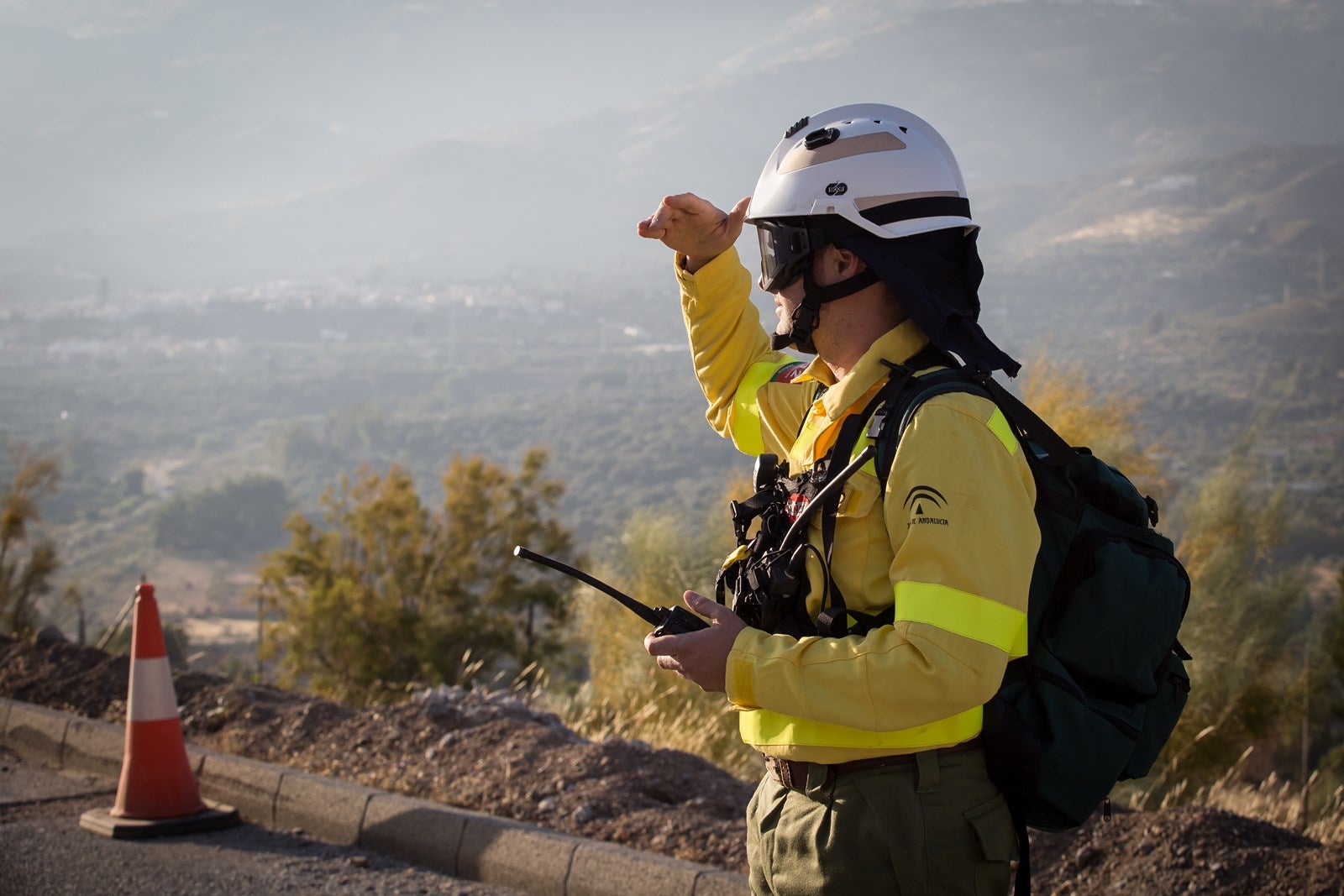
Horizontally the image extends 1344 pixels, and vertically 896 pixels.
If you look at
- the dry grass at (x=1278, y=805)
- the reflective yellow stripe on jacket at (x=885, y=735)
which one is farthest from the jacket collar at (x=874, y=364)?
the dry grass at (x=1278, y=805)

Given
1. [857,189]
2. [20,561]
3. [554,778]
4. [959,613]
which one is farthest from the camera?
[20,561]

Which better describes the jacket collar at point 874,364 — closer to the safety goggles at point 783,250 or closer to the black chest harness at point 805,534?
the black chest harness at point 805,534

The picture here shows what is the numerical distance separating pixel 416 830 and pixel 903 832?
3.64 metres

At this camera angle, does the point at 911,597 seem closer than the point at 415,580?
Yes

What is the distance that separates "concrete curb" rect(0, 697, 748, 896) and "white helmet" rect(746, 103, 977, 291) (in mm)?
2710

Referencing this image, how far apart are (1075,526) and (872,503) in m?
0.40

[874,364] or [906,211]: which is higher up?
[906,211]

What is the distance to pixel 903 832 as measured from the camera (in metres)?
2.37

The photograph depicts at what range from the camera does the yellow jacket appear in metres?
2.17

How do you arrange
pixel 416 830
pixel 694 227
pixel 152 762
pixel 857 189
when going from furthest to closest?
pixel 152 762, pixel 416 830, pixel 694 227, pixel 857 189

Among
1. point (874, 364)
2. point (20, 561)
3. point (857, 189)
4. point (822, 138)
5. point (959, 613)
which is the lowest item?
point (20, 561)

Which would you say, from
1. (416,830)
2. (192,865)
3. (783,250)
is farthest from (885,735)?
(192,865)

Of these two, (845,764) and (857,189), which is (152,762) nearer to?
(845,764)

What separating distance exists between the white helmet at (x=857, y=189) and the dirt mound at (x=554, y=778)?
3.00 metres
